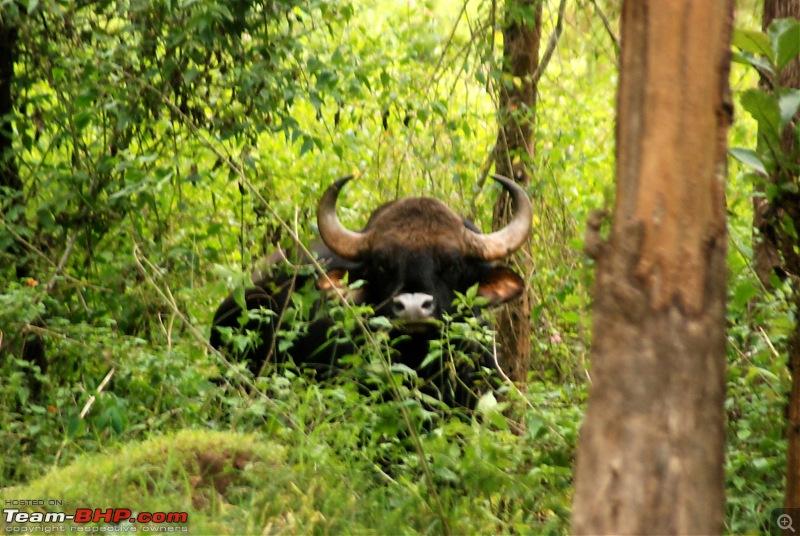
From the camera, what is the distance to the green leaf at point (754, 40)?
3.26m

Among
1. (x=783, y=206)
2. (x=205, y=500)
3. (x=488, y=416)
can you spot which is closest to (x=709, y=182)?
(x=783, y=206)

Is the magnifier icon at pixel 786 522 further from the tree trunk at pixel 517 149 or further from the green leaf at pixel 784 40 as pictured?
the tree trunk at pixel 517 149

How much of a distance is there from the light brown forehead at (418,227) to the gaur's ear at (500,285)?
0.28m

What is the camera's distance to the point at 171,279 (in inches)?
238

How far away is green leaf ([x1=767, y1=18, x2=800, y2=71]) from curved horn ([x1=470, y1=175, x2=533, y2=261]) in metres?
3.97

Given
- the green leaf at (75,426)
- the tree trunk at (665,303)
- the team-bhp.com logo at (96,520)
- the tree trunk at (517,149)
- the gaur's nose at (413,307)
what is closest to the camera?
the tree trunk at (665,303)

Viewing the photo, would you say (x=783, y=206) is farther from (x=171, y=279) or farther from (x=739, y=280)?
(x=171, y=279)

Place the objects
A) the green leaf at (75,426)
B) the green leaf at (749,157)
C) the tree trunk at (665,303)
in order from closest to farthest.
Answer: the tree trunk at (665,303), the green leaf at (749,157), the green leaf at (75,426)

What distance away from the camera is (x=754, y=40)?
328cm

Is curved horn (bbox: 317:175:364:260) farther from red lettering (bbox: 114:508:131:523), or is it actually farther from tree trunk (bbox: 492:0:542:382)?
red lettering (bbox: 114:508:131:523)

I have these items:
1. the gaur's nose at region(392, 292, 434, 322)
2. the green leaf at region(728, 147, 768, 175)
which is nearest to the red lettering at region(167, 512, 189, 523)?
the green leaf at region(728, 147, 768, 175)

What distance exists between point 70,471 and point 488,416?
1.64 metres

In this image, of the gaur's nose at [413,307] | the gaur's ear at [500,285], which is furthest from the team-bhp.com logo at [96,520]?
the gaur's ear at [500,285]

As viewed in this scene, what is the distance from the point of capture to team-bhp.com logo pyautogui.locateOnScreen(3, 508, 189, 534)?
380cm
